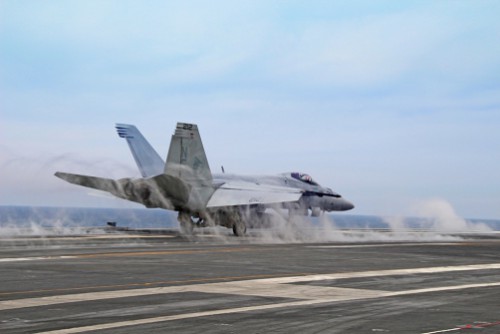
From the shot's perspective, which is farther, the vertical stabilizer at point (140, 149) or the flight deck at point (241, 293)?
the vertical stabilizer at point (140, 149)

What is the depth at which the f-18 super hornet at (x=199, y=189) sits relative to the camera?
46.0 m

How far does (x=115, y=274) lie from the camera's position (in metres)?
24.2

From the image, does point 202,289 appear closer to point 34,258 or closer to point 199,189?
point 34,258

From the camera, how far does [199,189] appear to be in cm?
5006

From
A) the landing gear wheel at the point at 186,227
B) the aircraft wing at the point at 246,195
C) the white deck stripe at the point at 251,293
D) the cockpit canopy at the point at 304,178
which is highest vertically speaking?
the cockpit canopy at the point at 304,178

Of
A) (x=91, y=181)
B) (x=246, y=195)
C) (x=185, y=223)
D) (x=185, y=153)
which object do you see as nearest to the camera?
Answer: (x=91, y=181)

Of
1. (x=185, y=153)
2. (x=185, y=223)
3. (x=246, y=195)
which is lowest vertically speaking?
(x=185, y=223)

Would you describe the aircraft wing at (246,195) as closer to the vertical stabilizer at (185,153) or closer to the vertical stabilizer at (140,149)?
the vertical stabilizer at (185,153)

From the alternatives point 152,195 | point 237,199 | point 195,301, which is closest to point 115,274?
point 195,301

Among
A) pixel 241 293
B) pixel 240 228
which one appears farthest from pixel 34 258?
pixel 240 228

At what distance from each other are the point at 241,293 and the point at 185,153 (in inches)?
1059

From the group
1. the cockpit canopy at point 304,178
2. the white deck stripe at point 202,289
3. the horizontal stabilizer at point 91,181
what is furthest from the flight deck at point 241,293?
the cockpit canopy at point 304,178

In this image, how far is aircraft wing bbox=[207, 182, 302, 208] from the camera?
50594 millimetres

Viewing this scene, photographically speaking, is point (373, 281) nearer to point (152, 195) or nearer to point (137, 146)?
point (152, 195)
